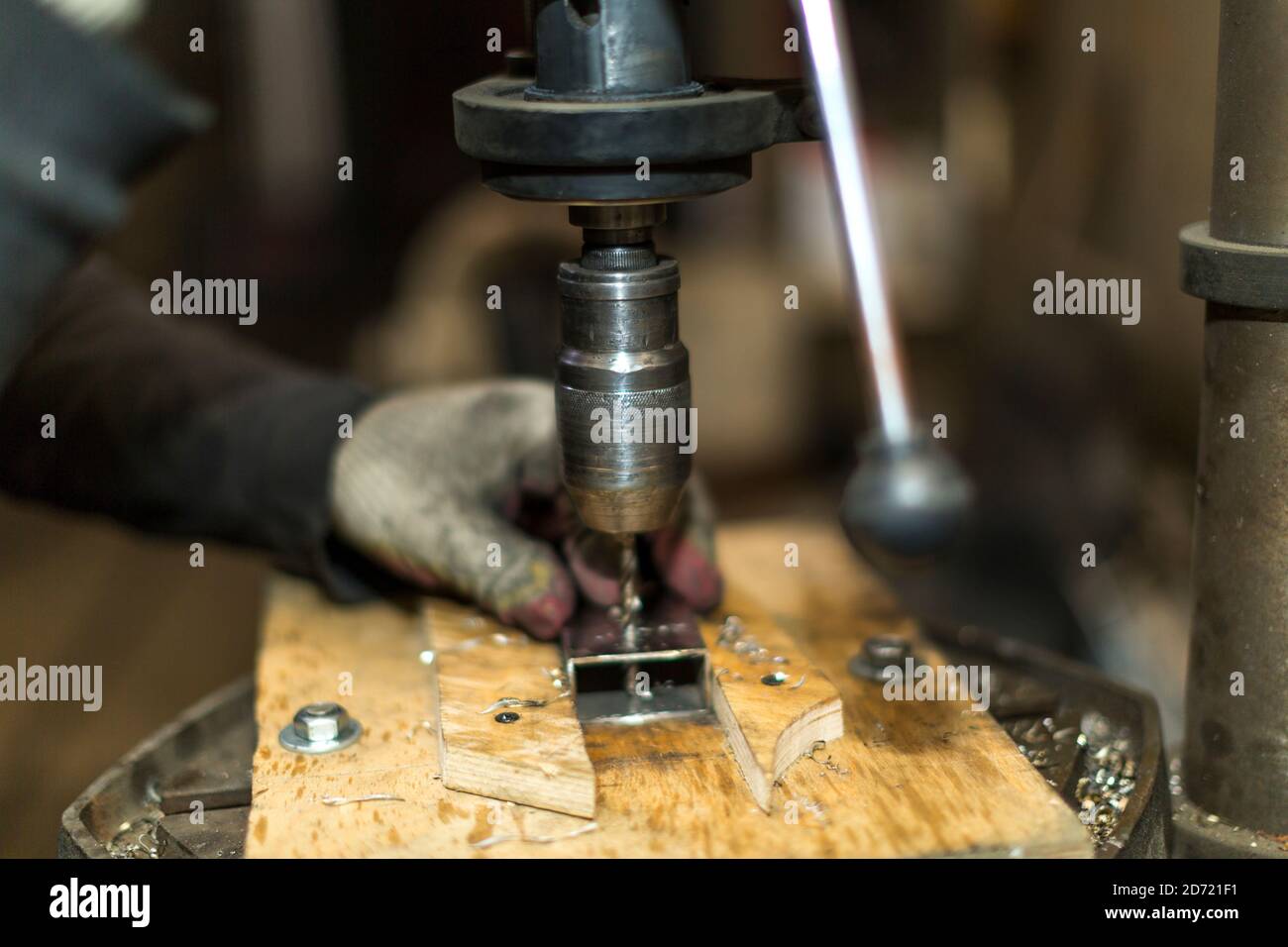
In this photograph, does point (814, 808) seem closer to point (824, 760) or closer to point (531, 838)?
point (824, 760)

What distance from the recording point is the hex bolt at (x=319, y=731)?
3.26 ft

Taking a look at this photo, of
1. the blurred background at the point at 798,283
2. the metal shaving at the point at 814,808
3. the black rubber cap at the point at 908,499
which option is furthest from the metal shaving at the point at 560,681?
the blurred background at the point at 798,283

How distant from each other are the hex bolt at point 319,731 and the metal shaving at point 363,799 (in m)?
0.08

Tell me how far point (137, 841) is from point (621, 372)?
50cm

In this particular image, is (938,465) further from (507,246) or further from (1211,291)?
(507,246)

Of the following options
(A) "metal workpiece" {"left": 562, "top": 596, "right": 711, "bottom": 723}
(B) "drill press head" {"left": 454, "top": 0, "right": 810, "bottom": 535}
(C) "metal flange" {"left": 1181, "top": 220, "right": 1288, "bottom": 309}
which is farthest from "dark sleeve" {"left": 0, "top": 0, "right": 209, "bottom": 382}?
(C) "metal flange" {"left": 1181, "top": 220, "right": 1288, "bottom": 309}

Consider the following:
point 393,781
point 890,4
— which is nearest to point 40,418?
point 393,781

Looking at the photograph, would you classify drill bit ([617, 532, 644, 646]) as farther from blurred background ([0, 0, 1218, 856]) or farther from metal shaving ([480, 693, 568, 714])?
blurred background ([0, 0, 1218, 856])

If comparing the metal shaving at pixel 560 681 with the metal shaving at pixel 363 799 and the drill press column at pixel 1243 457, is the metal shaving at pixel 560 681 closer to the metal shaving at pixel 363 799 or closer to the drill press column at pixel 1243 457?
the metal shaving at pixel 363 799

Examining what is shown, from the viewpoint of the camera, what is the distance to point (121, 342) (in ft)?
4.75

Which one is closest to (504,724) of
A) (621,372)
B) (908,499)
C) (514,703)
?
(514,703)

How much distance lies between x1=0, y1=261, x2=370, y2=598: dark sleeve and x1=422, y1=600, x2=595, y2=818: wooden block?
0.28 meters

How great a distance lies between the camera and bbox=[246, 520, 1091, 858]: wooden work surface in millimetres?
851

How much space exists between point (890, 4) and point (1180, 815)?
2.48 metres
